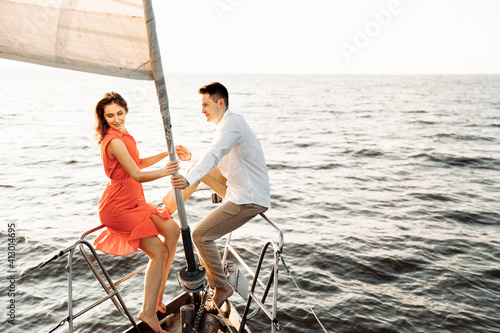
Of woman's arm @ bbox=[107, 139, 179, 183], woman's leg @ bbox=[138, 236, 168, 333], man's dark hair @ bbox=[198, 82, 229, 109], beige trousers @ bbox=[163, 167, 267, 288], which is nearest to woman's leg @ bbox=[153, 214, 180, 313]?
woman's leg @ bbox=[138, 236, 168, 333]

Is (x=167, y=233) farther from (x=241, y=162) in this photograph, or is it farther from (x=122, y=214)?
(x=241, y=162)

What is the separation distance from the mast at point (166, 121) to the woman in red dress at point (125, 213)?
1.15 ft

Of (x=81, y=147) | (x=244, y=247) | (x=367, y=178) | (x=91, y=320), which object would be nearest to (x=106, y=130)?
(x=91, y=320)

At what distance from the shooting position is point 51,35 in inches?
78.8

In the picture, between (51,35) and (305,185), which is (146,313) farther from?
(305,185)

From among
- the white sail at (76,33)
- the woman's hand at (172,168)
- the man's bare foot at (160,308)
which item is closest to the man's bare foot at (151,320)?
the man's bare foot at (160,308)

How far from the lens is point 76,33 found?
2043 mm

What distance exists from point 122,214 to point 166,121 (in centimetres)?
130

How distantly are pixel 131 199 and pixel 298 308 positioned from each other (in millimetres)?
4672

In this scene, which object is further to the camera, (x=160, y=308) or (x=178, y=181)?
(x=160, y=308)

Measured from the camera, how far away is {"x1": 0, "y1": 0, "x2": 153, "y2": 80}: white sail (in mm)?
1931

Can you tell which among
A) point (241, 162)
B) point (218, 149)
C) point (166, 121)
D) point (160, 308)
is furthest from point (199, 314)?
point (166, 121)

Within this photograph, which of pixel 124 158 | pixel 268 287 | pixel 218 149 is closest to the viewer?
pixel 124 158

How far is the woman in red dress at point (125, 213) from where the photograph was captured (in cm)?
332
